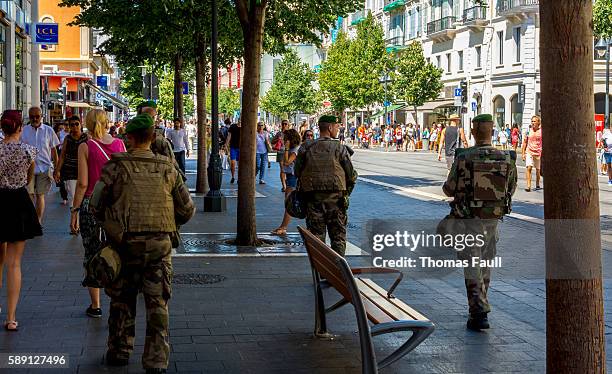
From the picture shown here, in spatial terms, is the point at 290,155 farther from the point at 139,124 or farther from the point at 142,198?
the point at 142,198

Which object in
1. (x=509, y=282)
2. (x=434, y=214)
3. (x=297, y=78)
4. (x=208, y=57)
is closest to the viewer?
(x=509, y=282)

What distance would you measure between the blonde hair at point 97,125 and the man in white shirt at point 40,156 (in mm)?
5341

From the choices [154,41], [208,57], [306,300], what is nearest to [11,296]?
[306,300]

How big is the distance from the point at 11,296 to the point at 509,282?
514 cm

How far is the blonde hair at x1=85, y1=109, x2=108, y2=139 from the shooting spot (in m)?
7.85

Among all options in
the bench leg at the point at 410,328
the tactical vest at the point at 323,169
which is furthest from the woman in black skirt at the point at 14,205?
the bench leg at the point at 410,328

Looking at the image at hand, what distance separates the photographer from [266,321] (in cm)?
749

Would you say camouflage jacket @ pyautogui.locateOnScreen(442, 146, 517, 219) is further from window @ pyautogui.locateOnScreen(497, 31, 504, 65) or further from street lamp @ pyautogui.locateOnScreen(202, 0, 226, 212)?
window @ pyautogui.locateOnScreen(497, 31, 504, 65)

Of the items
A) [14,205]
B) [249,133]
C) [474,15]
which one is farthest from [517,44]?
[14,205]

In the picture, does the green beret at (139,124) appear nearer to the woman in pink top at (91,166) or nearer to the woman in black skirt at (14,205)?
the woman in pink top at (91,166)

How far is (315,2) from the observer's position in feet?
56.9

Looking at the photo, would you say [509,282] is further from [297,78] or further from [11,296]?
[297,78]

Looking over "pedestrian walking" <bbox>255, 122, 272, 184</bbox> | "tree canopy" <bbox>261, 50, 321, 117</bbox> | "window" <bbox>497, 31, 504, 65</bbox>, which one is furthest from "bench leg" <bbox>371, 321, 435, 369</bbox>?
"tree canopy" <bbox>261, 50, 321, 117</bbox>

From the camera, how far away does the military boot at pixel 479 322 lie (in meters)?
7.25
